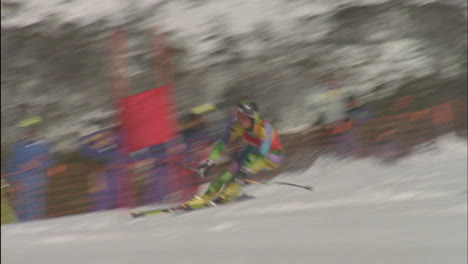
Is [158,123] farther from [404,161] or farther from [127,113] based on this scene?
[404,161]

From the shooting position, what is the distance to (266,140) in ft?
14.5

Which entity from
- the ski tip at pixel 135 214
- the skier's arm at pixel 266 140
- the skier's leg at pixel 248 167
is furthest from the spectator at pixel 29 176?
the skier's arm at pixel 266 140

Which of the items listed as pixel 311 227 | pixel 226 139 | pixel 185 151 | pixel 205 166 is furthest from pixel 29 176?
pixel 311 227

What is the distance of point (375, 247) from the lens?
303 centimetres

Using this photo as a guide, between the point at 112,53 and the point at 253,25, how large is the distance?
5.03 ft

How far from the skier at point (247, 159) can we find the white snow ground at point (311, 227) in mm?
152

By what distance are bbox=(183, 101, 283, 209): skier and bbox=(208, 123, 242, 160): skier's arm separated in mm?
25

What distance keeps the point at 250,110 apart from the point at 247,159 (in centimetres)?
A: 42

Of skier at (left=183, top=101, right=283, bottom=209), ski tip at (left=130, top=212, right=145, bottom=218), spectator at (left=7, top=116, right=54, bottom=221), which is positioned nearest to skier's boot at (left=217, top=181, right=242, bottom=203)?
skier at (left=183, top=101, right=283, bottom=209)

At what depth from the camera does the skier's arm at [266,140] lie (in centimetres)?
441

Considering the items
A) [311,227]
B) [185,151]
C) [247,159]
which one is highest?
[185,151]

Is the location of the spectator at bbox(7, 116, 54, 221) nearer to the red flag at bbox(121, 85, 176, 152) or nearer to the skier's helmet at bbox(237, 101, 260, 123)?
the red flag at bbox(121, 85, 176, 152)

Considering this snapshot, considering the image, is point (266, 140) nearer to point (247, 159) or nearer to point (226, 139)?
point (247, 159)

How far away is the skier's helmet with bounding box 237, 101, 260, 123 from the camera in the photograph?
14.7 feet
